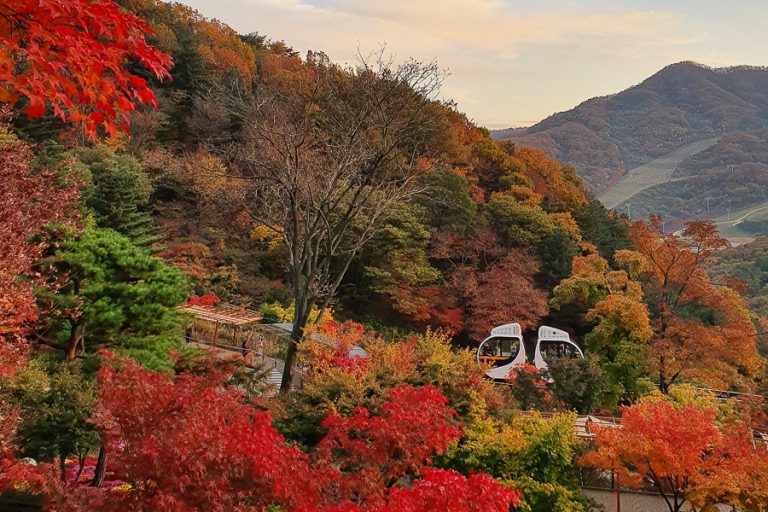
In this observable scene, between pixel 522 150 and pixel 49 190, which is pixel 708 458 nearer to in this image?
pixel 49 190

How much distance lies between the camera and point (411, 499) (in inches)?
204

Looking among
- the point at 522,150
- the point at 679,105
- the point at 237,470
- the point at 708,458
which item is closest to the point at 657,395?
the point at 708,458

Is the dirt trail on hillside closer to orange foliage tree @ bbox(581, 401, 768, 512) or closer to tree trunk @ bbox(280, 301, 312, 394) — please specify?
orange foliage tree @ bbox(581, 401, 768, 512)

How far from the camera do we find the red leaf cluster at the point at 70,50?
9.60ft

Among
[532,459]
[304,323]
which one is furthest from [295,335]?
[532,459]

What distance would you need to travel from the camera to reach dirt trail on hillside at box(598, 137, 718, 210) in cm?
8419

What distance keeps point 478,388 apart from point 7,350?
900 cm

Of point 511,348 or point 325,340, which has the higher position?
point 325,340

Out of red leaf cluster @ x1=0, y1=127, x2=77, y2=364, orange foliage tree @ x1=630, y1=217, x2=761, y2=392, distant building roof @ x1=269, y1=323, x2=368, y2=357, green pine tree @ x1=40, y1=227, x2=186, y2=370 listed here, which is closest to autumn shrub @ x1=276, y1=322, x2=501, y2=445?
distant building roof @ x1=269, y1=323, x2=368, y2=357

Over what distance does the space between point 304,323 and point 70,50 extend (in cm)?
894

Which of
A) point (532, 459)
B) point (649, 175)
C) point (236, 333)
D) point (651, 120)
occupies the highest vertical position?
point (651, 120)

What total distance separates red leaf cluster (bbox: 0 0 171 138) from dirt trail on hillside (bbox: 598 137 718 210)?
80.3 m

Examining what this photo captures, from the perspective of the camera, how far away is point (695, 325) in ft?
54.9

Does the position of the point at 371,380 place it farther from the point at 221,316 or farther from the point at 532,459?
the point at 221,316
